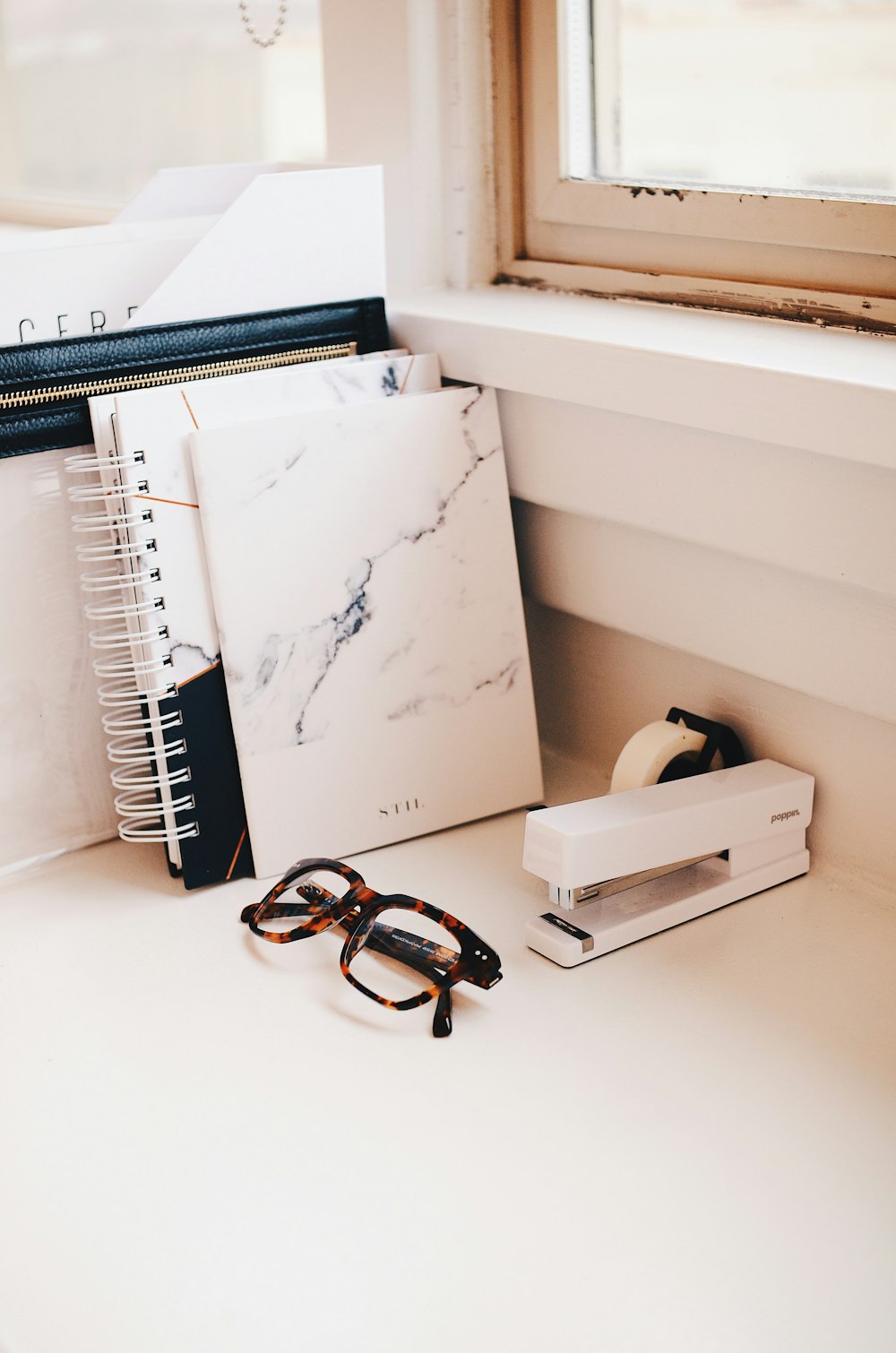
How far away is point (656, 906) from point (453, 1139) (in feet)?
0.73

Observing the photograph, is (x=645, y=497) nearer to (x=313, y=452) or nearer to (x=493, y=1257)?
(x=313, y=452)

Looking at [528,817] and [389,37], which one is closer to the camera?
[528,817]

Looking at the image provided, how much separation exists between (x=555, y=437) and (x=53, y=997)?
0.50 metres

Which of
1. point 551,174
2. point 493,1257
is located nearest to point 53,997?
point 493,1257

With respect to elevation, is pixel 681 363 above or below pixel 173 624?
above

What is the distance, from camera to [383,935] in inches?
29.9

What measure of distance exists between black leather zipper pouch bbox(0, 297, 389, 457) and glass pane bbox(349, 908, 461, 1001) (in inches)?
14.8

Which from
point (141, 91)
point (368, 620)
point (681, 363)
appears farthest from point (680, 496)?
point (141, 91)

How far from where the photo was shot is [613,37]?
997 millimetres

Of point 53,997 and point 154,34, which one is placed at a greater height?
point 154,34

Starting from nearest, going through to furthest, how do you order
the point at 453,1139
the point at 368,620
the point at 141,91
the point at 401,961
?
the point at 453,1139, the point at 401,961, the point at 368,620, the point at 141,91

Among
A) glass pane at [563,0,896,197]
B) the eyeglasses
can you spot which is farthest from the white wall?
the eyeglasses

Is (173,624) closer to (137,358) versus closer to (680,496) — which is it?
(137,358)

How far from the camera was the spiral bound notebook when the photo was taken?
786mm
